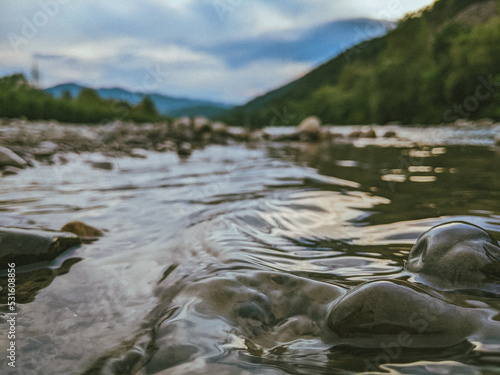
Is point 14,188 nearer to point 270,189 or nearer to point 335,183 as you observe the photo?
point 270,189

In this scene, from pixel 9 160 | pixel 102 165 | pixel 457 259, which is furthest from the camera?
pixel 102 165

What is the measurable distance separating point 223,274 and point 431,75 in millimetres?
38994

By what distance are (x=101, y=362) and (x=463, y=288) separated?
1257 millimetres

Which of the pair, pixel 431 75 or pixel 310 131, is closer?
pixel 310 131

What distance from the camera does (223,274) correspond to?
5.29 ft

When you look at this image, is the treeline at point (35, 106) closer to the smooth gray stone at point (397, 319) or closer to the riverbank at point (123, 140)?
the riverbank at point (123, 140)

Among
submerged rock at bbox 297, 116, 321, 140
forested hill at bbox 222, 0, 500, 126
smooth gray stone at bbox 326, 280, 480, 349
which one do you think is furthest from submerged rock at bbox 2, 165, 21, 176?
submerged rock at bbox 297, 116, 321, 140

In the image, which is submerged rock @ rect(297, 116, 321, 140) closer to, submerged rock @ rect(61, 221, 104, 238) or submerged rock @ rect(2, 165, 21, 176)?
submerged rock @ rect(2, 165, 21, 176)

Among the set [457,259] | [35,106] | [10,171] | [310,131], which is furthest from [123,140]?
[35,106]

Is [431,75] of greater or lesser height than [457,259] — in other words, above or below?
above

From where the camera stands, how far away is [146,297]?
58.8 inches

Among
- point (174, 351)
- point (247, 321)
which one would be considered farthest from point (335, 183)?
point (174, 351)

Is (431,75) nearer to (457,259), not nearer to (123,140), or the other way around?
(123,140)

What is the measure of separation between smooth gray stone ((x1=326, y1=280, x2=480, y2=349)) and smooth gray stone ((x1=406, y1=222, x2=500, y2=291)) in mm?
225
